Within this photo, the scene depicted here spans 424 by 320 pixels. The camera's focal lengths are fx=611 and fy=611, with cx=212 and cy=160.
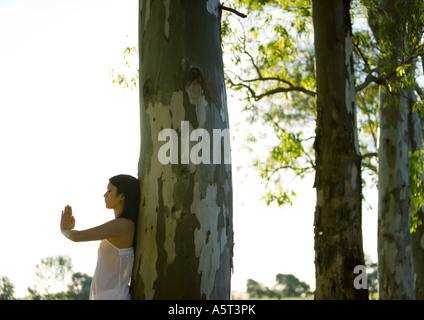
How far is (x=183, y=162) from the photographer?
3893mm

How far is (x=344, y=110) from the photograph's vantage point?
311 inches

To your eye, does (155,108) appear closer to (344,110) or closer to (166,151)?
(166,151)

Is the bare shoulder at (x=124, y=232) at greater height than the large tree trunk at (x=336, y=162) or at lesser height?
lesser

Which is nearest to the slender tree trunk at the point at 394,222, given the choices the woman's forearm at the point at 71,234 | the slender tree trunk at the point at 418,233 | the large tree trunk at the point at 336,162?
the slender tree trunk at the point at 418,233

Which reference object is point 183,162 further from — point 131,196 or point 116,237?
point 116,237

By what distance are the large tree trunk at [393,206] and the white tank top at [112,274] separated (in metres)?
8.77

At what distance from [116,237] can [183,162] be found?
2.39ft

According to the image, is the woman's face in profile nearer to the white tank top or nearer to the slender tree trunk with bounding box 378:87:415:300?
the white tank top

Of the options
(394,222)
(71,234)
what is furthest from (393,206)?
(71,234)

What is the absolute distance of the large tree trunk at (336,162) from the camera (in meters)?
7.45

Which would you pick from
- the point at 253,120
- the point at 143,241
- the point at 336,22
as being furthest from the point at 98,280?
the point at 253,120
